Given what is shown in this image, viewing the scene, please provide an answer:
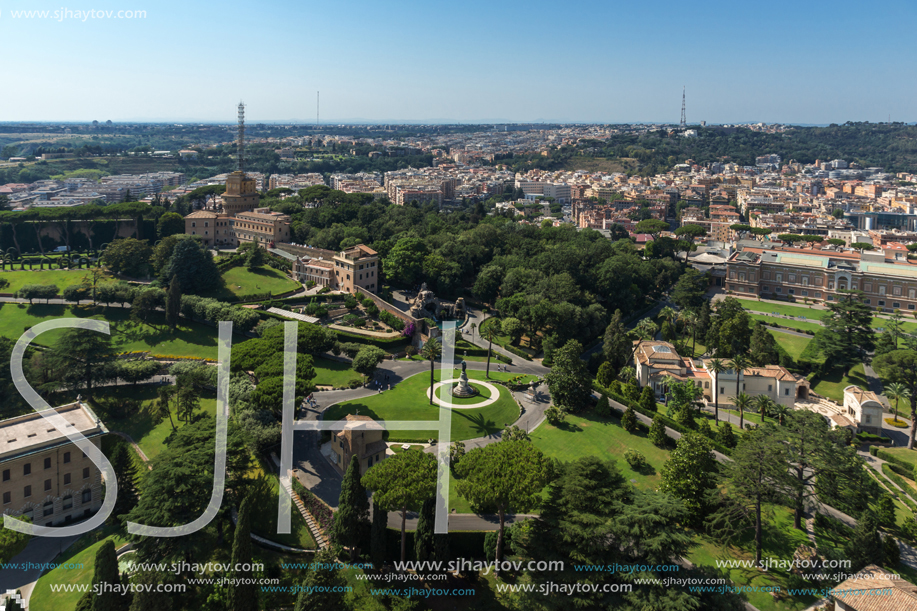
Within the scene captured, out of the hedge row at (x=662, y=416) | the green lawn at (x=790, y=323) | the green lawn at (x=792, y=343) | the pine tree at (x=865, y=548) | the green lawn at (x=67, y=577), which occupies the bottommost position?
the green lawn at (x=67, y=577)

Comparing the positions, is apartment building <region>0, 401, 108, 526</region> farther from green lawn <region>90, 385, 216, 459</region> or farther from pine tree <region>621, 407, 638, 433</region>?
pine tree <region>621, 407, 638, 433</region>

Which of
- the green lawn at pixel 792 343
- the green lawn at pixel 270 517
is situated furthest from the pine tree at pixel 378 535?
the green lawn at pixel 792 343

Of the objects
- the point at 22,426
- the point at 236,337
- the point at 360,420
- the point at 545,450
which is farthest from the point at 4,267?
the point at 545,450

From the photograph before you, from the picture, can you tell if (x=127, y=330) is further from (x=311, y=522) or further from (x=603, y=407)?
(x=603, y=407)

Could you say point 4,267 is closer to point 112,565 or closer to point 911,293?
point 112,565

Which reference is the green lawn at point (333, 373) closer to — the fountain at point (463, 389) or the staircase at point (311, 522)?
the fountain at point (463, 389)
